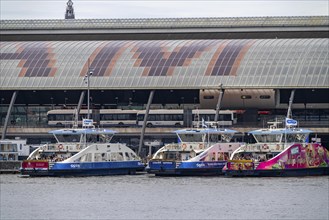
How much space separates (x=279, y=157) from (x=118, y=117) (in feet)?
123

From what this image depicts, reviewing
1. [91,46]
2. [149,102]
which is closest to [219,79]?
[149,102]

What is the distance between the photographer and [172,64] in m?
184

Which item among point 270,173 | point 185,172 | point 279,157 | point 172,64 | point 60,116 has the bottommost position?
point 270,173

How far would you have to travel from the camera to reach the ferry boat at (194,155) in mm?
155875

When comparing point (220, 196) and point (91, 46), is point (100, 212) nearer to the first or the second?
point (220, 196)

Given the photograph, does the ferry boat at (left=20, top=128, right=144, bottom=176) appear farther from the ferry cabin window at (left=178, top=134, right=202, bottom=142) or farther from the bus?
the bus

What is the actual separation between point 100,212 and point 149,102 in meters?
65.6

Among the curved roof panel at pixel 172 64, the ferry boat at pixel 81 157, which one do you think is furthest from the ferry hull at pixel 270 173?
the curved roof panel at pixel 172 64

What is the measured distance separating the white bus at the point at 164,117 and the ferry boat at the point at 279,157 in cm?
2373

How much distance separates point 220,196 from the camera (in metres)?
128

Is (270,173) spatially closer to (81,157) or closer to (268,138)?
(268,138)

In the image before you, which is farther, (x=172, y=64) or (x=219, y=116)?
(x=172, y=64)

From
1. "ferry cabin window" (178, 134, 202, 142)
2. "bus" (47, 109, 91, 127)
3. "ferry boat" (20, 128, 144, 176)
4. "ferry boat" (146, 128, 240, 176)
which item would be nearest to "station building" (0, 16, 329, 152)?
"bus" (47, 109, 91, 127)

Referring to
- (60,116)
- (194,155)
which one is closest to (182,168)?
(194,155)
